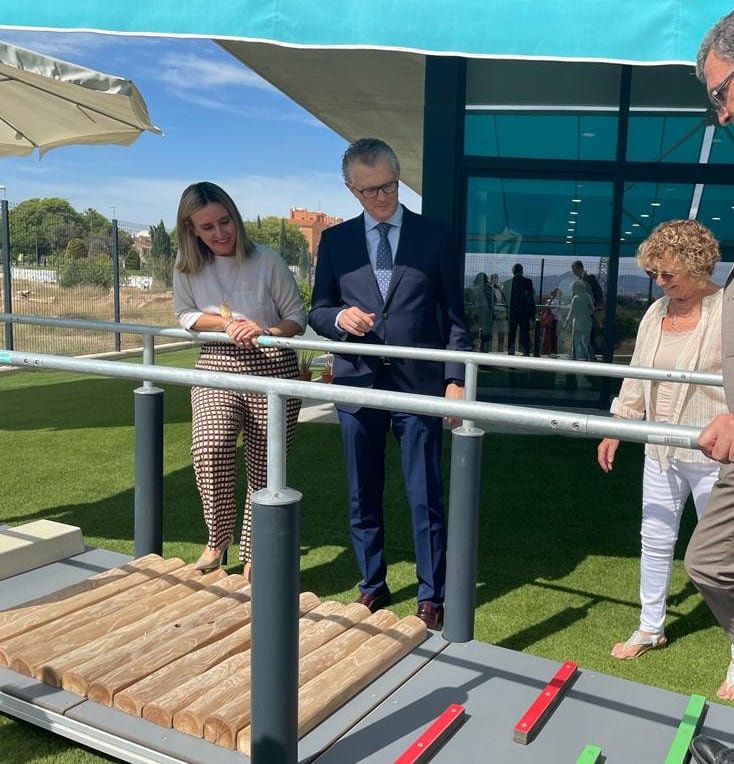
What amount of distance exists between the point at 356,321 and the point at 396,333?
21 centimetres

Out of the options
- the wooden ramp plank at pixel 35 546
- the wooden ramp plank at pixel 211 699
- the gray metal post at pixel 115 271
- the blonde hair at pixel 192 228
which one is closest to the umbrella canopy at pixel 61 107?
the blonde hair at pixel 192 228

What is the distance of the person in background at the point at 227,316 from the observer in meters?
3.52

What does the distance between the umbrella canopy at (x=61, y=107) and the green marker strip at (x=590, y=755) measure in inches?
127

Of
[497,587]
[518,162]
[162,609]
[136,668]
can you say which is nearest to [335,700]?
[136,668]

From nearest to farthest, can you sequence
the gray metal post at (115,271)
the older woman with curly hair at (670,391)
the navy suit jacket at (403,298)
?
the older woman with curly hair at (670,391) < the navy suit jacket at (403,298) < the gray metal post at (115,271)

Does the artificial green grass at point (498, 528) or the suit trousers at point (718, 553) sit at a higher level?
the suit trousers at point (718, 553)

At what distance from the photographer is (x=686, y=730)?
2.39 metres

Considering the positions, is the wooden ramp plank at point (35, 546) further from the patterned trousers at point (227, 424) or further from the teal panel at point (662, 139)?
the teal panel at point (662, 139)

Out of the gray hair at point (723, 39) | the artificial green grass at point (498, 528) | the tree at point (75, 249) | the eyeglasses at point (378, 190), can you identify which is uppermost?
the gray hair at point (723, 39)

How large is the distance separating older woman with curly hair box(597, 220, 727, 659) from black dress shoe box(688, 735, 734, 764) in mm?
921

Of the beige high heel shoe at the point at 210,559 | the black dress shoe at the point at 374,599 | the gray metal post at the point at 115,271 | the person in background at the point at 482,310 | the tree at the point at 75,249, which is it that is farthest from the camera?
the tree at the point at 75,249

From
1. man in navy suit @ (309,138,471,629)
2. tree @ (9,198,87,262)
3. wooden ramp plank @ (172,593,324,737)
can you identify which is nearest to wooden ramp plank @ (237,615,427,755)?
wooden ramp plank @ (172,593,324,737)

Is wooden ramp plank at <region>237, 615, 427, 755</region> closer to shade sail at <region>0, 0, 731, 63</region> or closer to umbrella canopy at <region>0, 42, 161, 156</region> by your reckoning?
shade sail at <region>0, 0, 731, 63</region>

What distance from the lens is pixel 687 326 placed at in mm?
2977
